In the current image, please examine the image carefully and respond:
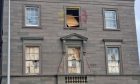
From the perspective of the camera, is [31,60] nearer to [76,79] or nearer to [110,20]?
[76,79]

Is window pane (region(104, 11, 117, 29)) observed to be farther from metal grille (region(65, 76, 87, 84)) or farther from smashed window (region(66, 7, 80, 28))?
metal grille (region(65, 76, 87, 84))

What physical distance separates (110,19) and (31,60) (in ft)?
26.4

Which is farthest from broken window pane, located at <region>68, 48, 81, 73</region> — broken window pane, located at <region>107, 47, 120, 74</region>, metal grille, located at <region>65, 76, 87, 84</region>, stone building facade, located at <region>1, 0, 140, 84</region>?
broken window pane, located at <region>107, 47, 120, 74</region>

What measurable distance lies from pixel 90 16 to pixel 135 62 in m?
5.62

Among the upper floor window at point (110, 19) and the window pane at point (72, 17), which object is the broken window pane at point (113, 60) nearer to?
the upper floor window at point (110, 19)

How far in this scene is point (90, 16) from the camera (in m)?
35.7

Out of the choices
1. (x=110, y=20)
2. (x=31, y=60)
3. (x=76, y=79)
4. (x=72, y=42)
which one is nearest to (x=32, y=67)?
(x=31, y=60)

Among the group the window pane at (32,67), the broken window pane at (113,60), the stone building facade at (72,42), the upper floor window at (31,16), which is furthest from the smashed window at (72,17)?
the window pane at (32,67)

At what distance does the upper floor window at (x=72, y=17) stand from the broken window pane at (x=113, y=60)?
364cm

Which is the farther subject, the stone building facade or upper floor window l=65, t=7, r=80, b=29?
upper floor window l=65, t=7, r=80, b=29

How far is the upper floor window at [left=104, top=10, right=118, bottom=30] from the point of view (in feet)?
118

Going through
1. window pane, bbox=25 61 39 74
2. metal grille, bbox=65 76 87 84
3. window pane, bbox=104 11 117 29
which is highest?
window pane, bbox=104 11 117 29

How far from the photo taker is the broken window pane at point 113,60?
115ft

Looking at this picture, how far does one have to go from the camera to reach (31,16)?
34.8m
